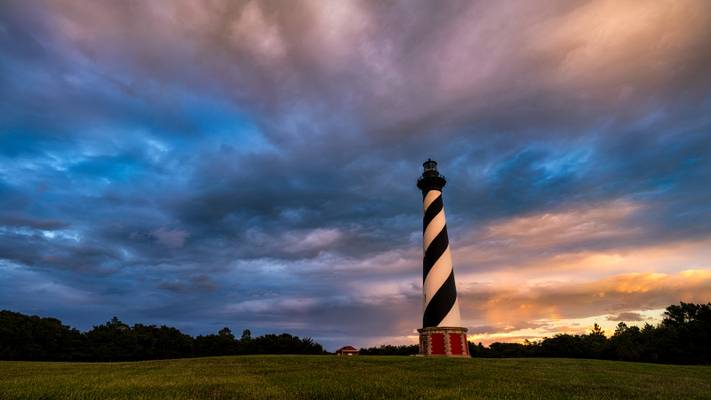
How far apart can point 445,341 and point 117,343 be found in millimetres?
50836

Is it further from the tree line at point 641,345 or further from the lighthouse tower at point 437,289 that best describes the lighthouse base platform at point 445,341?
the tree line at point 641,345

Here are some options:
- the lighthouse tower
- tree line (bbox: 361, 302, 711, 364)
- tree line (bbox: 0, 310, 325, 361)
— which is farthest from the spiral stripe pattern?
tree line (bbox: 0, 310, 325, 361)

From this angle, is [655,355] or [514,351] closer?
[655,355]

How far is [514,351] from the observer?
64.2 metres

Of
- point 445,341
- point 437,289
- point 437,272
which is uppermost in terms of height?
point 437,272

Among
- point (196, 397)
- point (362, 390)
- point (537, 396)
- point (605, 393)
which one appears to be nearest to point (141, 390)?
point (196, 397)

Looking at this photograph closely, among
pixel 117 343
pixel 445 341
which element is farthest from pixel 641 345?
pixel 117 343

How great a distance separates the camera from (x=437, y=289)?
42.6m

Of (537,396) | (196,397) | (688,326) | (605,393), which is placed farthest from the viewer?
(688,326)

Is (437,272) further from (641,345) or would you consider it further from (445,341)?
(641,345)

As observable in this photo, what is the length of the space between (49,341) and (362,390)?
66.6 meters

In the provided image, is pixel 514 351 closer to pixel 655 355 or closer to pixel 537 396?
pixel 655 355

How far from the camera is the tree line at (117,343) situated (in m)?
58.1

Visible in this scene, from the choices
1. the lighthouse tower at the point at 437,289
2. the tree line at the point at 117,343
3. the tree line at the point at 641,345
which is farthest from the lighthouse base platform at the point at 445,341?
the tree line at the point at 117,343
